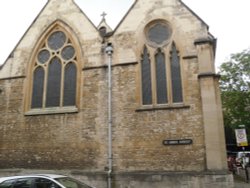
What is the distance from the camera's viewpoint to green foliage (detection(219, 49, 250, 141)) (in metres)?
27.9

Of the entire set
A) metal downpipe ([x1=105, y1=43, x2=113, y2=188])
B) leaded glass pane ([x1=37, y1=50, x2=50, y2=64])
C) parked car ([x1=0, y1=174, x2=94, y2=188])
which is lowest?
parked car ([x1=0, y1=174, x2=94, y2=188])

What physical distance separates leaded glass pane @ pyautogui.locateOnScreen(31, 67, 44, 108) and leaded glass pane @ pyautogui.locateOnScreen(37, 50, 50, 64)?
0.51m

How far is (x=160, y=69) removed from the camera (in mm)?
14680

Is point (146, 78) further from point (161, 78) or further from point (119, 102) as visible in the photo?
point (119, 102)

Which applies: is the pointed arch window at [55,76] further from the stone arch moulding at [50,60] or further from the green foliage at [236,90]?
the green foliage at [236,90]

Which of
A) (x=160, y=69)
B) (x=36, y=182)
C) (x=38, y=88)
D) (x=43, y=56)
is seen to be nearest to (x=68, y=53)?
(x=43, y=56)

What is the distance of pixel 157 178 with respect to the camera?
12.6 m

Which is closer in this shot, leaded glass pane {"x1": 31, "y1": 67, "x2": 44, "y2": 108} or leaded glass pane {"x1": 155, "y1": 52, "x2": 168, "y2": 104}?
leaded glass pane {"x1": 155, "y1": 52, "x2": 168, "y2": 104}

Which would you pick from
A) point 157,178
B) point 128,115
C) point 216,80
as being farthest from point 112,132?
point 216,80

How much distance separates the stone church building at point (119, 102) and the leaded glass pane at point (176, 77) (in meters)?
0.05

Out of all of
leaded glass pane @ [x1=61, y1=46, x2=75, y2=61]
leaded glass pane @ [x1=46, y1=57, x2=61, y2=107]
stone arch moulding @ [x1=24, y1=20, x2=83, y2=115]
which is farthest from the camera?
leaded glass pane @ [x1=61, y1=46, x2=75, y2=61]

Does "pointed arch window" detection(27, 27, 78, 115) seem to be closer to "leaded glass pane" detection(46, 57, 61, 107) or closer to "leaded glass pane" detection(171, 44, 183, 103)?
"leaded glass pane" detection(46, 57, 61, 107)

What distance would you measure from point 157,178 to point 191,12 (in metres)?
8.60

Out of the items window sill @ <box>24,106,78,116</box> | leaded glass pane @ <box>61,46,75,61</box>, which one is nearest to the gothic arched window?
window sill @ <box>24,106,78,116</box>
